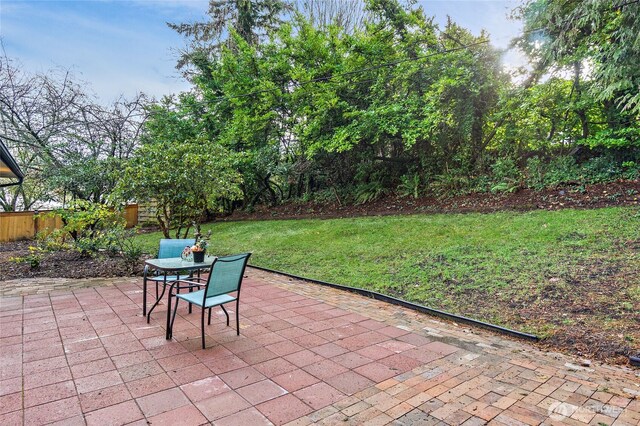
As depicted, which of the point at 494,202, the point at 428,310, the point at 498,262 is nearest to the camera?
the point at 428,310

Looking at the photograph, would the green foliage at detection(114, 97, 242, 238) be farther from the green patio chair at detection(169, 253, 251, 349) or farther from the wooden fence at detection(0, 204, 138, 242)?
the wooden fence at detection(0, 204, 138, 242)

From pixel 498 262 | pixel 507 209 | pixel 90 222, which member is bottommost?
pixel 498 262

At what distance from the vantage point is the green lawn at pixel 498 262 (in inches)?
139

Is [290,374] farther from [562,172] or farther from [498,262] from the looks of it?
[562,172]

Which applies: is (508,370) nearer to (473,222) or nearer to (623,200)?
(473,222)

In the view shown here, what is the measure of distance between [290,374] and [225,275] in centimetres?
101

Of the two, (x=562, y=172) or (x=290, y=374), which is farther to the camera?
(x=562, y=172)

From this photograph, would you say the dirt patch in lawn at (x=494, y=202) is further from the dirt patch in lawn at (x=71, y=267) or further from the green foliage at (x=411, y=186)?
the dirt patch in lawn at (x=71, y=267)

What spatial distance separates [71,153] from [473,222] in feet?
36.1

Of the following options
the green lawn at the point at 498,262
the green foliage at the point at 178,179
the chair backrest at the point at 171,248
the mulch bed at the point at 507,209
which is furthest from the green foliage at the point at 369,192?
the chair backrest at the point at 171,248

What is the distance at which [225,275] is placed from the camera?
299cm

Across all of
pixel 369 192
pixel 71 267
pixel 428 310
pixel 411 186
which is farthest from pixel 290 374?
pixel 369 192

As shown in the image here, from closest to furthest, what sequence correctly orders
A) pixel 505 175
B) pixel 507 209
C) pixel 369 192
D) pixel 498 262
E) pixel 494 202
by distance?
pixel 498 262
pixel 507 209
pixel 494 202
pixel 505 175
pixel 369 192

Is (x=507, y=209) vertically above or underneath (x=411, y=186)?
underneath
